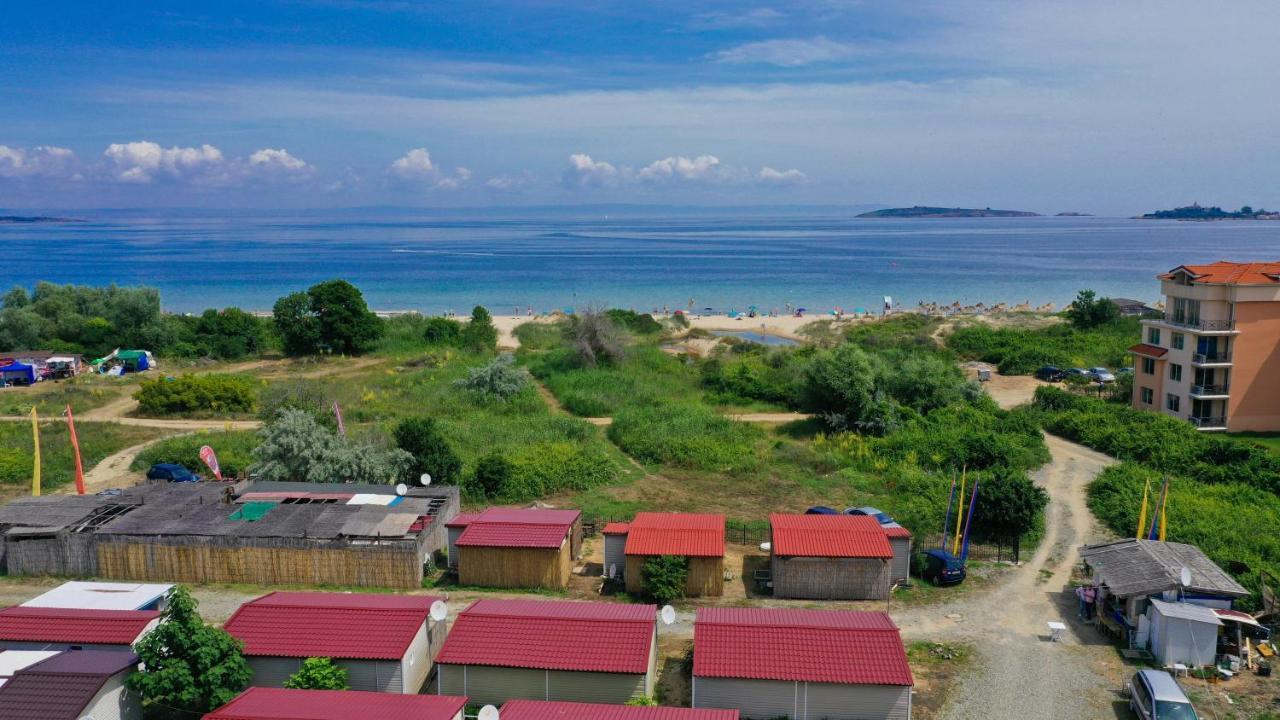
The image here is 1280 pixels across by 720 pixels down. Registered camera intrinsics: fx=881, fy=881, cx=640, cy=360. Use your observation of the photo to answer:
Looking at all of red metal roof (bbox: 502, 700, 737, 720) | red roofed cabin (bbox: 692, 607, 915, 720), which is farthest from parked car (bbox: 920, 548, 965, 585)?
red metal roof (bbox: 502, 700, 737, 720)

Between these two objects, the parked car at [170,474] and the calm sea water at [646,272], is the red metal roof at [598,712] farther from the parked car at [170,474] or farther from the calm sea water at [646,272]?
the calm sea water at [646,272]

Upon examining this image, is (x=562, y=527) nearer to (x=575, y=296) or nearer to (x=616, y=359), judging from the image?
(x=616, y=359)

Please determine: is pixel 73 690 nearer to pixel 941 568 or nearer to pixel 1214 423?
pixel 941 568

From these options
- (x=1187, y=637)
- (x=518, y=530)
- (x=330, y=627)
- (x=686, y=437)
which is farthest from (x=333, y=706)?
(x=686, y=437)

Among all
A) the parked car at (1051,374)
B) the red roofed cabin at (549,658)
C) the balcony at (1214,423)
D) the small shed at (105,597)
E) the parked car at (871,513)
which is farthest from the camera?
the parked car at (1051,374)

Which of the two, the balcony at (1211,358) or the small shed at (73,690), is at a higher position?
the balcony at (1211,358)

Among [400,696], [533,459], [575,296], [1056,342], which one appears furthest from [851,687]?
[575,296]

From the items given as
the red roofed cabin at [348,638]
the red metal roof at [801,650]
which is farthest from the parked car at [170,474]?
the red metal roof at [801,650]

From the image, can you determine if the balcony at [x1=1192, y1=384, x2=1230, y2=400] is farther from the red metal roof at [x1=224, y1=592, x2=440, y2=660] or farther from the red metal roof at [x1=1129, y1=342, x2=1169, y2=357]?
the red metal roof at [x1=224, y1=592, x2=440, y2=660]
